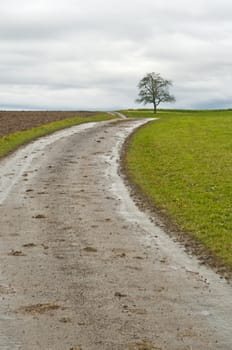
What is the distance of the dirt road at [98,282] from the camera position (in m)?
6.75

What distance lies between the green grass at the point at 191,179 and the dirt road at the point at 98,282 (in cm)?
85

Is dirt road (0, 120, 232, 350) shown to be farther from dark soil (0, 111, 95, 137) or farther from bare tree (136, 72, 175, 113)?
bare tree (136, 72, 175, 113)

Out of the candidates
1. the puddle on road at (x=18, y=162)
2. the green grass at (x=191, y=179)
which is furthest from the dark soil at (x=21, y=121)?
the green grass at (x=191, y=179)

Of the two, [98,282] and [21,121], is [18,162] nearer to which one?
[98,282]

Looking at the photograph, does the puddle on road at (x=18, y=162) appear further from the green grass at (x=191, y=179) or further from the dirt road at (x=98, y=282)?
the green grass at (x=191, y=179)

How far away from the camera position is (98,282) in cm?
881

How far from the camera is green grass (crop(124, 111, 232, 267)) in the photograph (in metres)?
12.5

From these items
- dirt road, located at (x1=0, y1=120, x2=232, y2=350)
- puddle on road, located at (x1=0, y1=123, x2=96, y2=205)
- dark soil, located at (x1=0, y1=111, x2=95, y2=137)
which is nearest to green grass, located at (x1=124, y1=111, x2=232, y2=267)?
dirt road, located at (x1=0, y1=120, x2=232, y2=350)

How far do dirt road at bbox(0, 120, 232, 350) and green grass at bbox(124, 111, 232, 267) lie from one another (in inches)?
33.6

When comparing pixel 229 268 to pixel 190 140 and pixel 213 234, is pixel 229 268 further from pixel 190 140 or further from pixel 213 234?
pixel 190 140

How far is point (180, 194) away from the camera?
16859 millimetres

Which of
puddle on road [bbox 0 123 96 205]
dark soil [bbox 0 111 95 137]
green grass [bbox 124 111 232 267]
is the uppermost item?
dark soil [bbox 0 111 95 137]

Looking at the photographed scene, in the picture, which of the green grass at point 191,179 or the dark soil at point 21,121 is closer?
the green grass at point 191,179

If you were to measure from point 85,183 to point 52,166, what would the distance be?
4.52 metres
